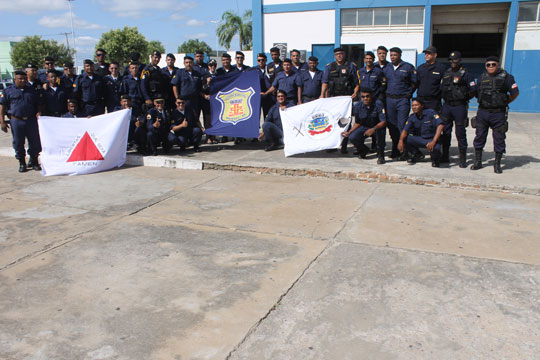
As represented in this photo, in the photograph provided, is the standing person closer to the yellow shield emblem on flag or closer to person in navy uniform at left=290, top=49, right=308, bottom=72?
person in navy uniform at left=290, top=49, right=308, bottom=72

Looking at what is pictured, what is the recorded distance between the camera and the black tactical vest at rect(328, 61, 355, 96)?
27.3 ft

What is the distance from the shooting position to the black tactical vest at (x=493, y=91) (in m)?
6.55

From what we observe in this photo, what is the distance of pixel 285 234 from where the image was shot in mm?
4613

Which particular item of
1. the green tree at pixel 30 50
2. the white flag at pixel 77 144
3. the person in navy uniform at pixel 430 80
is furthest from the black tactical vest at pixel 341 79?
the green tree at pixel 30 50

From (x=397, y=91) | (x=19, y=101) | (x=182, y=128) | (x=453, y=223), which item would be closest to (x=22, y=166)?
(x=19, y=101)

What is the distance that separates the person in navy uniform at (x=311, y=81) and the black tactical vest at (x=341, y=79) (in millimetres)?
248

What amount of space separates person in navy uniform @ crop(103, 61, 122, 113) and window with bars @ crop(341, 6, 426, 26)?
40.3 ft

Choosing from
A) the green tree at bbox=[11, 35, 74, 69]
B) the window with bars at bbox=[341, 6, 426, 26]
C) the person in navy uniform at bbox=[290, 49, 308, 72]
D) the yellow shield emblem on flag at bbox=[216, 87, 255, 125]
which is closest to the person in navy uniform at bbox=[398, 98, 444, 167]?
the person in navy uniform at bbox=[290, 49, 308, 72]

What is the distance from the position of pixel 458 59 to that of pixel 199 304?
5624mm

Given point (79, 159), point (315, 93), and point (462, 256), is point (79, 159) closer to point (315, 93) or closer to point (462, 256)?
point (315, 93)

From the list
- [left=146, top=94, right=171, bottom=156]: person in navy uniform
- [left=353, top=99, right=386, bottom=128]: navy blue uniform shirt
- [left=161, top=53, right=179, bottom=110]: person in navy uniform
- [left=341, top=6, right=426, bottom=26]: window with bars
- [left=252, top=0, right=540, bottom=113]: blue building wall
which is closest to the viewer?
[left=353, top=99, right=386, bottom=128]: navy blue uniform shirt

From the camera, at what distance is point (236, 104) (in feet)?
29.2

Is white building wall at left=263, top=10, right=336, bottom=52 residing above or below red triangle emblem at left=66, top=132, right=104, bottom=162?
above

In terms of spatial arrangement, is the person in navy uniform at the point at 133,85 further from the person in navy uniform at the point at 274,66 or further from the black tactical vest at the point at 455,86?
the black tactical vest at the point at 455,86
